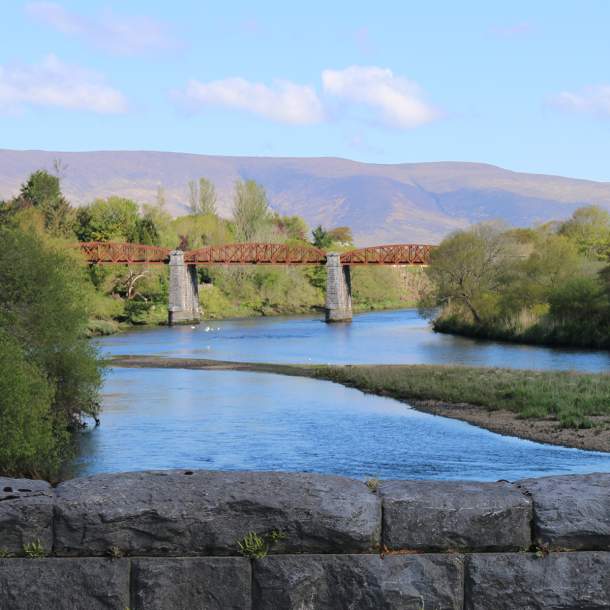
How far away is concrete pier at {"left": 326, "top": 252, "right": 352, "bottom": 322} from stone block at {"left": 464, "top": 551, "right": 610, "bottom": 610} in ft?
379

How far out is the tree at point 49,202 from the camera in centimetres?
12612

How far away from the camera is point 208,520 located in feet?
17.7

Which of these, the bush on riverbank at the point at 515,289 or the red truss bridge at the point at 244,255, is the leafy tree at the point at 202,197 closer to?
the red truss bridge at the point at 244,255

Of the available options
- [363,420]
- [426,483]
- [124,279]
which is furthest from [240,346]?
[426,483]

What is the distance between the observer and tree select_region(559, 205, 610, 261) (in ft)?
381

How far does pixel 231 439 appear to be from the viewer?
3234cm

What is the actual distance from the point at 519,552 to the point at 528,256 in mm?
83382

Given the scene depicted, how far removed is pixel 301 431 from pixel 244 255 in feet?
359

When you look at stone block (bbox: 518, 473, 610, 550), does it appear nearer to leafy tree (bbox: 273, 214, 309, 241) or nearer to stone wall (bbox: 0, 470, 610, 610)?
stone wall (bbox: 0, 470, 610, 610)

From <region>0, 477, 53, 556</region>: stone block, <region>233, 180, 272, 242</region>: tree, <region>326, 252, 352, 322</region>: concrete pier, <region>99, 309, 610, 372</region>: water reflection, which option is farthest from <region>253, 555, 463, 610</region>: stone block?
<region>233, 180, 272, 242</region>: tree

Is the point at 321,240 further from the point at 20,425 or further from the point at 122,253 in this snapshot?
the point at 20,425

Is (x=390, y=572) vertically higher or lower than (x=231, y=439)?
higher

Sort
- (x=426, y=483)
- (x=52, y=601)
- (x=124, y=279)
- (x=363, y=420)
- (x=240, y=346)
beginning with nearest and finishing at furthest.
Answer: (x=52, y=601), (x=426, y=483), (x=363, y=420), (x=240, y=346), (x=124, y=279)

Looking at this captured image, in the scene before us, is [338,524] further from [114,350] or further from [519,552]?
[114,350]
